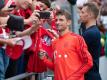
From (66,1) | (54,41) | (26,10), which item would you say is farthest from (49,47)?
(66,1)

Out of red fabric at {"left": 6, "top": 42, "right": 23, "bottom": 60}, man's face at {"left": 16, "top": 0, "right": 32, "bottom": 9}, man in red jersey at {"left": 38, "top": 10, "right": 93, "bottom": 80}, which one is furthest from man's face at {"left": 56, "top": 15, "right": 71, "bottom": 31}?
red fabric at {"left": 6, "top": 42, "right": 23, "bottom": 60}

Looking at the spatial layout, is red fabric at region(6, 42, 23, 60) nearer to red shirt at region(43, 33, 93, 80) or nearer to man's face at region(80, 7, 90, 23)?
red shirt at region(43, 33, 93, 80)

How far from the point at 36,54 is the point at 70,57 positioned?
18.9 inches

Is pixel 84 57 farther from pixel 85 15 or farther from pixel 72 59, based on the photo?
Answer: pixel 85 15

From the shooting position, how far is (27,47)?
534 centimetres

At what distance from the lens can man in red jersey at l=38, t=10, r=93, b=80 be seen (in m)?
5.17

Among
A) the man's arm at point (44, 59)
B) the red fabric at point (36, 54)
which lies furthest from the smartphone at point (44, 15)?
the man's arm at point (44, 59)

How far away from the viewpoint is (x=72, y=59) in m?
5.19

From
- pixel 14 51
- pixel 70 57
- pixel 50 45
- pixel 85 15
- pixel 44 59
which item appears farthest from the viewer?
pixel 85 15

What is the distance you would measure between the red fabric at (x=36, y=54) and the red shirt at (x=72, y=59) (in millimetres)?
244

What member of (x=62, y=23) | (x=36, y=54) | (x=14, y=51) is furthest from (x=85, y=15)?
(x=14, y=51)

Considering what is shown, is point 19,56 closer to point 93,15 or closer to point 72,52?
point 72,52

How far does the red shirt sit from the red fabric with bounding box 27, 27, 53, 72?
0.24 meters

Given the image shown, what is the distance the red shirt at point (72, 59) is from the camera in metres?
5.17
